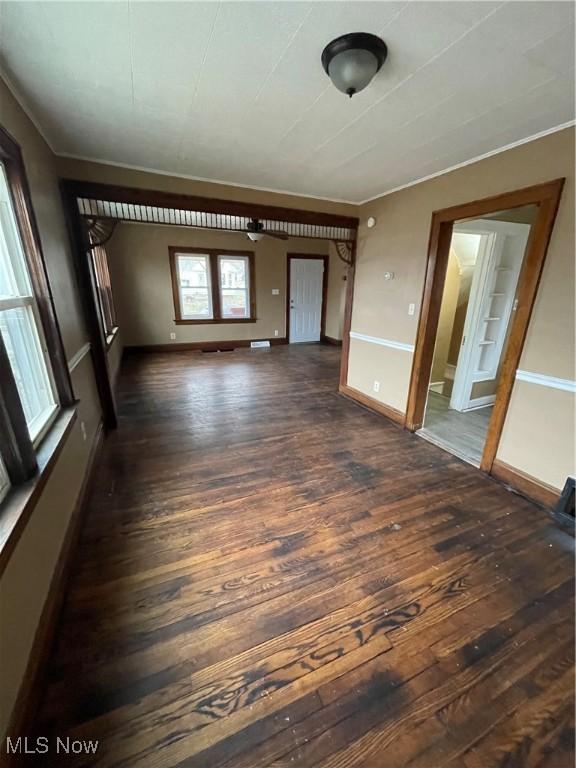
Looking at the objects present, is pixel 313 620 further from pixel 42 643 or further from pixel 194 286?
pixel 194 286

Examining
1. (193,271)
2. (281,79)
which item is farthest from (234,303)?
(281,79)

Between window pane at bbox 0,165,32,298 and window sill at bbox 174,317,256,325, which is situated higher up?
window pane at bbox 0,165,32,298

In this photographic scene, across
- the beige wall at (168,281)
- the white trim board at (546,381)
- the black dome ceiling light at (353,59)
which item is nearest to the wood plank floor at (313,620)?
the white trim board at (546,381)

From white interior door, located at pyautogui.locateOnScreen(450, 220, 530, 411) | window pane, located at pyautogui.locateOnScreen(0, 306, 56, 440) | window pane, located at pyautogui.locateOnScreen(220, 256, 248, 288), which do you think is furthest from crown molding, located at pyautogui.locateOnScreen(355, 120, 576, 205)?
window pane, located at pyautogui.locateOnScreen(220, 256, 248, 288)

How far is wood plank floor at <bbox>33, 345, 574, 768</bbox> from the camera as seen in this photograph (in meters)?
1.03

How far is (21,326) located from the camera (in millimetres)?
1626

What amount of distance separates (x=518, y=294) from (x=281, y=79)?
2.48m

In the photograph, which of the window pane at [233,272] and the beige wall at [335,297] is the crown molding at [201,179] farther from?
the beige wall at [335,297]

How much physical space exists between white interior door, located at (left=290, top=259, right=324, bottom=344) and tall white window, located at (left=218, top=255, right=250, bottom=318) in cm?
109

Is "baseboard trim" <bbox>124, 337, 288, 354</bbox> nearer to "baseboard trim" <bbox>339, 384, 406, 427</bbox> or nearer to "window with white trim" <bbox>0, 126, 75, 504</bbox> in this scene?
"baseboard trim" <bbox>339, 384, 406, 427</bbox>

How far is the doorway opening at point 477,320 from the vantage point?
3176mm

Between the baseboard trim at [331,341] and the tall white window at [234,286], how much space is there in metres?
2.05

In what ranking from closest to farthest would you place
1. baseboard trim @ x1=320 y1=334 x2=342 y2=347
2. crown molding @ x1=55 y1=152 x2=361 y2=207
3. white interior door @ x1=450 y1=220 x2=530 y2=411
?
crown molding @ x1=55 y1=152 x2=361 y2=207 → white interior door @ x1=450 y1=220 x2=530 y2=411 → baseboard trim @ x1=320 y1=334 x2=342 y2=347

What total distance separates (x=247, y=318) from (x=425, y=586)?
6.19 meters
